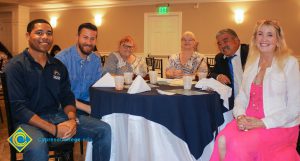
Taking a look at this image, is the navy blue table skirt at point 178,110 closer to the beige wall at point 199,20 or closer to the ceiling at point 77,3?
the beige wall at point 199,20

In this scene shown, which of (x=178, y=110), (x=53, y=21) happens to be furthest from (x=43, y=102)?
(x=53, y=21)

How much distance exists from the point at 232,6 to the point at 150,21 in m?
2.31

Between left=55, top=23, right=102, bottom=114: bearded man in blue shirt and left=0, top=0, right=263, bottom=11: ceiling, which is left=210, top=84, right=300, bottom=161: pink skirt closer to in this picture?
left=55, top=23, right=102, bottom=114: bearded man in blue shirt

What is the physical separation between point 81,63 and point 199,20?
5.92 meters

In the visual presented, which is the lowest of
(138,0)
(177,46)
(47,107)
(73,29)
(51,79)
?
(47,107)

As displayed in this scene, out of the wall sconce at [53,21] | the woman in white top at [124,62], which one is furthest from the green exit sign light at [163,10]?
the woman in white top at [124,62]

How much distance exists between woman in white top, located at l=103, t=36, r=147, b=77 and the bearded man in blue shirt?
3.13 feet

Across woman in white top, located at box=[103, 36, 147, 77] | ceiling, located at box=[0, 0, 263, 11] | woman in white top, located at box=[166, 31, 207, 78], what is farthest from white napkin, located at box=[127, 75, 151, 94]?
ceiling, located at box=[0, 0, 263, 11]

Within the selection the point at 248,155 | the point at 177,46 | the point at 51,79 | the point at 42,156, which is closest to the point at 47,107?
the point at 51,79

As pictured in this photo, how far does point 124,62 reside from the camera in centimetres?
365

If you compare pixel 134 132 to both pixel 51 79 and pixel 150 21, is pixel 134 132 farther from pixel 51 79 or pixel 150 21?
pixel 150 21

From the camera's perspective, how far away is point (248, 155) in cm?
167

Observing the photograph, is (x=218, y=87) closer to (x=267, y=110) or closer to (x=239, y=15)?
(x=267, y=110)

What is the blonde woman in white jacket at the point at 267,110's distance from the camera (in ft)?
5.56
